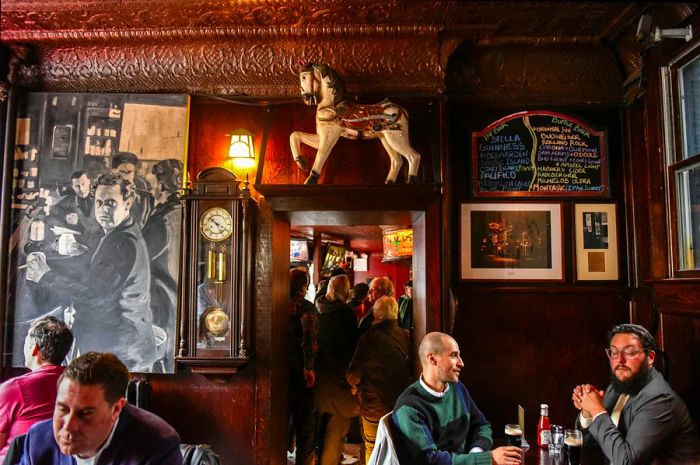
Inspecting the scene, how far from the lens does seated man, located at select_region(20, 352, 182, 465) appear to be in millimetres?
1592

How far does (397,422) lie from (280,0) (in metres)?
2.68

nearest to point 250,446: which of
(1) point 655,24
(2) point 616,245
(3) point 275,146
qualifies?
(3) point 275,146

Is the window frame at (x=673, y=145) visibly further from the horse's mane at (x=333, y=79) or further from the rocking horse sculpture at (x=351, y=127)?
the horse's mane at (x=333, y=79)

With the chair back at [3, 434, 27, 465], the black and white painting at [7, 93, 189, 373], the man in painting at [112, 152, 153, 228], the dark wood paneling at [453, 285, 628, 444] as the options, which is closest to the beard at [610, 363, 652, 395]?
the dark wood paneling at [453, 285, 628, 444]

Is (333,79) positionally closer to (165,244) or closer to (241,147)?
(241,147)

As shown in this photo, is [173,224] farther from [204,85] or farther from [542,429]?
[542,429]

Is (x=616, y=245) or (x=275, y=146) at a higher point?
(x=275, y=146)

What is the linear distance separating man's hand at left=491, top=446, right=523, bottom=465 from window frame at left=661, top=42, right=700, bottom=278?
1.59 m

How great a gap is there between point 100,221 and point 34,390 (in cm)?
142

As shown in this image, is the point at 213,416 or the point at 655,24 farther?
the point at 213,416

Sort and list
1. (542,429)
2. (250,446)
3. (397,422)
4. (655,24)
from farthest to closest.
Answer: (250,446) < (655,24) < (542,429) < (397,422)

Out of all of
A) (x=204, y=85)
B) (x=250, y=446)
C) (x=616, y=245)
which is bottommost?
(x=250, y=446)

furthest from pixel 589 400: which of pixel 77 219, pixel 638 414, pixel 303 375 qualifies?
pixel 77 219

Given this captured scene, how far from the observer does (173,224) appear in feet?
11.0
